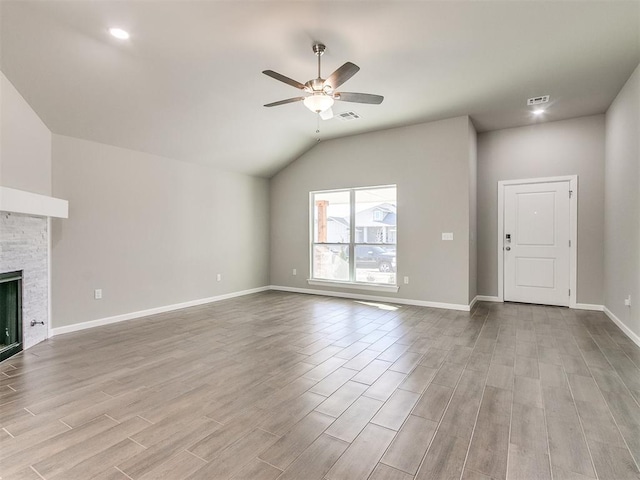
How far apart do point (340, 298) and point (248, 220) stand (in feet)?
8.38

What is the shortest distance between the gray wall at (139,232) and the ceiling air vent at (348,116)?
8.28 ft

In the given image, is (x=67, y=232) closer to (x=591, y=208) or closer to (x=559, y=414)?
(x=559, y=414)

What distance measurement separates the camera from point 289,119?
5234mm

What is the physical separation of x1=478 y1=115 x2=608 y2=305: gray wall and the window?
1.71 metres

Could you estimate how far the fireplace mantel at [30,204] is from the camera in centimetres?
282

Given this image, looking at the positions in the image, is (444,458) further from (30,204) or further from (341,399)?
(30,204)

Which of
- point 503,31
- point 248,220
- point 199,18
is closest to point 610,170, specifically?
point 503,31

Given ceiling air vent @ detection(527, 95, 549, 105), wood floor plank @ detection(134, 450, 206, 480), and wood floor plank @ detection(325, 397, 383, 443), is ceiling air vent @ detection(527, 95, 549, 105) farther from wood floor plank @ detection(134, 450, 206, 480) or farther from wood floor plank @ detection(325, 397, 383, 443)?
wood floor plank @ detection(134, 450, 206, 480)

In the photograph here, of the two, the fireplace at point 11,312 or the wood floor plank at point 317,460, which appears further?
the fireplace at point 11,312

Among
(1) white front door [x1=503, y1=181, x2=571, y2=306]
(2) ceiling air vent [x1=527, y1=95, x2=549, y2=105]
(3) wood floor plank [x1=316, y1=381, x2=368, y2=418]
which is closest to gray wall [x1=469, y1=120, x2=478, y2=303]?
(1) white front door [x1=503, y1=181, x2=571, y2=306]

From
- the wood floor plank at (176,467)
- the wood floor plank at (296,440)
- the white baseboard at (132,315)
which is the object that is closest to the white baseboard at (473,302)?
the wood floor plank at (296,440)

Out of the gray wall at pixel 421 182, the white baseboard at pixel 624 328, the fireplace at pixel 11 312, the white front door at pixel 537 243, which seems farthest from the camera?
the white front door at pixel 537 243

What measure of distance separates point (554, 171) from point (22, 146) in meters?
7.39

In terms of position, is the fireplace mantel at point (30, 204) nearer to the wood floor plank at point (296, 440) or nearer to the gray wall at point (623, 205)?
the wood floor plank at point (296, 440)
